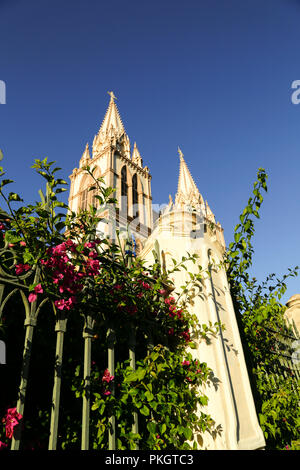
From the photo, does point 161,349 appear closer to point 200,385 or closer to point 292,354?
point 200,385

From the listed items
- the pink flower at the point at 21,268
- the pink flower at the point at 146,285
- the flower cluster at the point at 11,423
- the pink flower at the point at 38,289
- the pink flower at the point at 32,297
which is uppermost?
the pink flower at the point at 146,285

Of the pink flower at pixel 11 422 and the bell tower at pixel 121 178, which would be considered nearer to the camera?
the pink flower at pixel 11 422

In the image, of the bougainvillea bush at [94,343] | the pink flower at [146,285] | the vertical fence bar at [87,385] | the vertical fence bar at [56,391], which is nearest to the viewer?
the vertical fence bar at [56,391]

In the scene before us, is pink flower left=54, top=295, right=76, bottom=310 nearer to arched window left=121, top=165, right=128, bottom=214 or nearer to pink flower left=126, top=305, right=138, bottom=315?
pink flower left=126, top=305, right=138, bottom=315

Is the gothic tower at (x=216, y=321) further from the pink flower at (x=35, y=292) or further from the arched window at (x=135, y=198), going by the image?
the arched window at (x=135, y=198)

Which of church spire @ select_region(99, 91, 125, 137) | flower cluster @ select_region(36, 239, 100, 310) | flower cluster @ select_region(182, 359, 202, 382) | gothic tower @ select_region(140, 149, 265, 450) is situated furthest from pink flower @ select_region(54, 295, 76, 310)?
church spire @ select_region(99, 91, 125, 137)

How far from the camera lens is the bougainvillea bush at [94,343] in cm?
165

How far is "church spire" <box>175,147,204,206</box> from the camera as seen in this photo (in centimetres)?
4097

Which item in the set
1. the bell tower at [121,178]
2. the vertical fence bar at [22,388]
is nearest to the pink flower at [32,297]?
the vertical fence bar at [22,388]

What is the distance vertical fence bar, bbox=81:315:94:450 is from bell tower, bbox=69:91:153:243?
24.9 meters

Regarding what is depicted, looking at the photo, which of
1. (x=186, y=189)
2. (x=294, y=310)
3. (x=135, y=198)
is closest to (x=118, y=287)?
(x=294, y=310)

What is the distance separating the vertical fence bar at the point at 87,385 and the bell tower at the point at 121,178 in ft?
81.8

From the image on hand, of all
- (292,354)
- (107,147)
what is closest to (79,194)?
(107,147)
